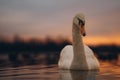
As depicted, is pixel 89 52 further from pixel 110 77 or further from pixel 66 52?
pixel 110 77

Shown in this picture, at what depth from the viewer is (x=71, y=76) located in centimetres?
1328

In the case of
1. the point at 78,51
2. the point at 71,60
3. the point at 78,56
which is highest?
the point at 78,51

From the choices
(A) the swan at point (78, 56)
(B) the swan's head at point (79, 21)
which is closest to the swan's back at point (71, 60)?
(A) the swan at point (78, 56)

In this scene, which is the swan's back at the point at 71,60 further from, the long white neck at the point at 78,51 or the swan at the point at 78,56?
the long white neck at the point at 78,51

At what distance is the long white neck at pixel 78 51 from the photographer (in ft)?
49.8

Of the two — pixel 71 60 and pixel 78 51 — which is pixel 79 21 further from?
pixel 71 60

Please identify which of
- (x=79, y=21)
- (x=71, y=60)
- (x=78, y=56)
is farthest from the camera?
(x=71, y=60)

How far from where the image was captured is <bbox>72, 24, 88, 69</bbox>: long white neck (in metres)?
15.2

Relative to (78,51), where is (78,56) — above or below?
below

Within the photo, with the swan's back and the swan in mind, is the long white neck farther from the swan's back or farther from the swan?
the swan's back

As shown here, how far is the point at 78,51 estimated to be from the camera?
15312mm

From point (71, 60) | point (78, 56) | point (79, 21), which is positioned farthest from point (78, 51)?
point (79, 21)

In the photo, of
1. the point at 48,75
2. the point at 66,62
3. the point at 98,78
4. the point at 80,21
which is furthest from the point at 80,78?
the point at 66,62

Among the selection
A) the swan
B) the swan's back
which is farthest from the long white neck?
the swan's back
